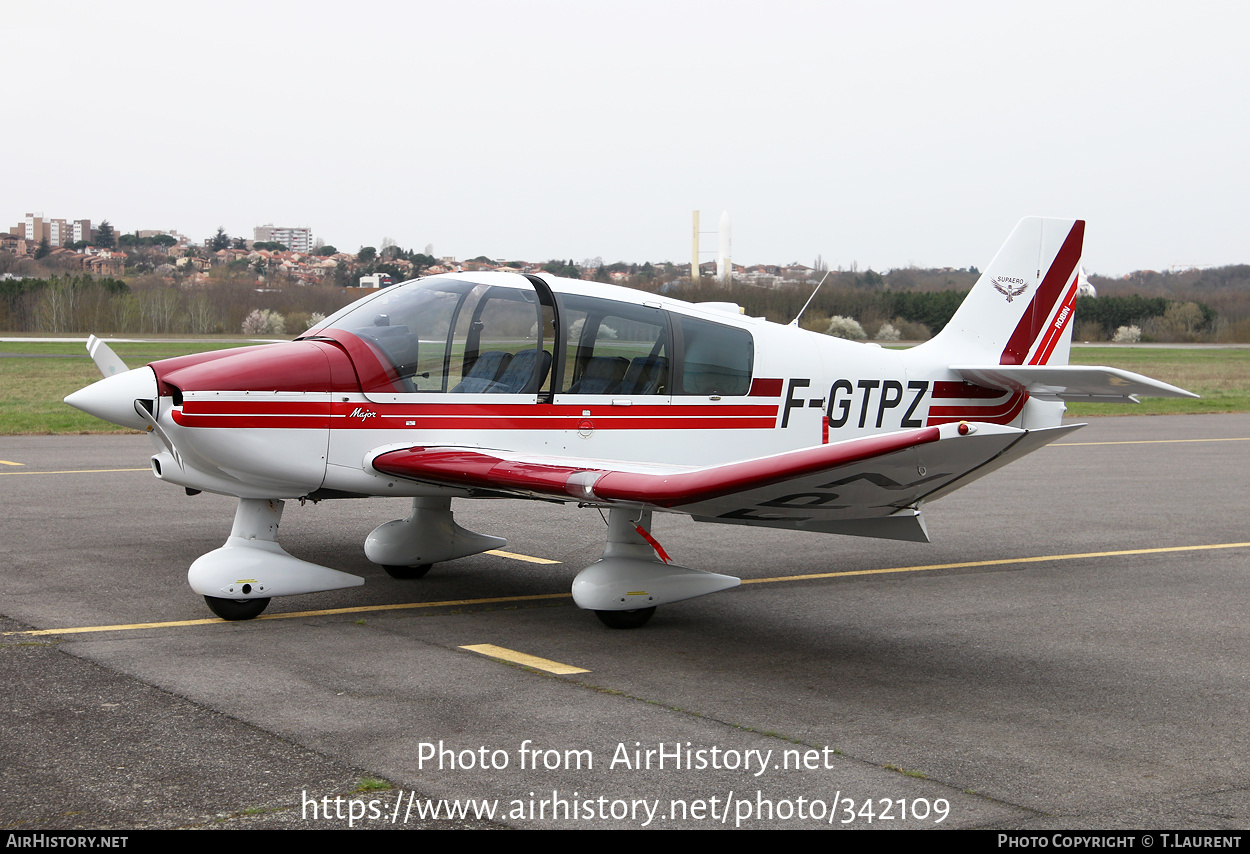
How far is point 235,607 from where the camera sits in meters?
6.61

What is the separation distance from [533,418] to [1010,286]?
14.1 ft

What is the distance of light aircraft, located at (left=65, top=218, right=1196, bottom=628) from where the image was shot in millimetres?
6254

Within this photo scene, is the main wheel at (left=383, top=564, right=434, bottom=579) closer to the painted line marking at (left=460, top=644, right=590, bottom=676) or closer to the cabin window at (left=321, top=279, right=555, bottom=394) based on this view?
the cabin window at (left=321, top=279, right=555, bottom=394)

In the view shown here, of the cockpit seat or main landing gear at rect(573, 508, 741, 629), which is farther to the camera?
the cockpit seat

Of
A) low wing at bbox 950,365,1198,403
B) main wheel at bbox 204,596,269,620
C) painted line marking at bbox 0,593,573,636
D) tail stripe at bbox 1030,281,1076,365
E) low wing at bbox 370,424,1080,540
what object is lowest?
painted line marking at bbox 0,593,573,636

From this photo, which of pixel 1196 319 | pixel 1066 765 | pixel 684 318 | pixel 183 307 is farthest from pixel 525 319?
pixel 1196 319

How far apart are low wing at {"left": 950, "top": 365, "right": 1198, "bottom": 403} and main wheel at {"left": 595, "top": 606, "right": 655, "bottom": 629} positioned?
10.5 ft

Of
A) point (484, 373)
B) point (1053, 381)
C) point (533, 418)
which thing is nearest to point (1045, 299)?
point (1053, 381)

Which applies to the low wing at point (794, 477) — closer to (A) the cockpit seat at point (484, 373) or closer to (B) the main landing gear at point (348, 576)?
(A) the cockpit seat at point (484, 373)

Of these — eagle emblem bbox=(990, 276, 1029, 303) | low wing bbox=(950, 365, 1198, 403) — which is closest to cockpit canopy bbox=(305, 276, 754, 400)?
low wing bbox=(950, 365, 1198, 403)

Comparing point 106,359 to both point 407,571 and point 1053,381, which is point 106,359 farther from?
point 1053,381

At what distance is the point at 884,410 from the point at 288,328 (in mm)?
63841

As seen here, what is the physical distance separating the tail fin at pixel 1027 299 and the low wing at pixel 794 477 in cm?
309

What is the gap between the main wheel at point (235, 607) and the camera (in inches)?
259
